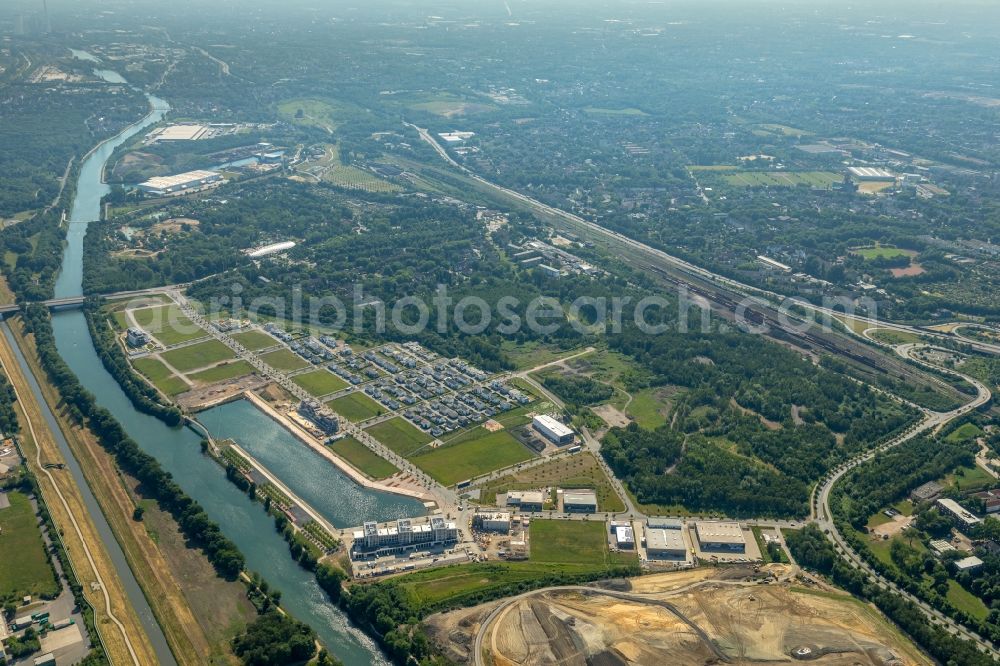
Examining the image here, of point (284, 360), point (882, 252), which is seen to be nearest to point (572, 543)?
point (284, 360)

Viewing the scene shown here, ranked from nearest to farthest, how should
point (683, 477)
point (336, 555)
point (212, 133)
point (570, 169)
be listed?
point (336, 555) → point (683, 477) → point (570, 169) → point (212, 133)

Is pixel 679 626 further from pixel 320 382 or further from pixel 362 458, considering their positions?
pixel 320 382

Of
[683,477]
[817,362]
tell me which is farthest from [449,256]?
[683,477]

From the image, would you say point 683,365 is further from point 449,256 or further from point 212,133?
point 212,133

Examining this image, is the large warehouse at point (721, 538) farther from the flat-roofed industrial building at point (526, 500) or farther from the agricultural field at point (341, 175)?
the agricultural field at point (341, 175)

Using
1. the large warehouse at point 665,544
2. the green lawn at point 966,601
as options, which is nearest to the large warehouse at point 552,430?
the large warehouse at point 665,544
